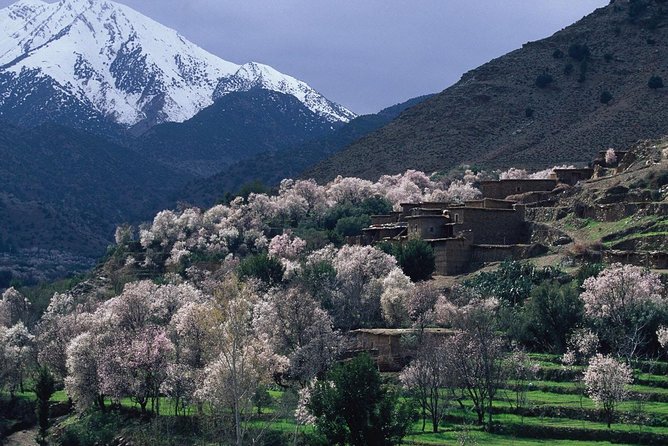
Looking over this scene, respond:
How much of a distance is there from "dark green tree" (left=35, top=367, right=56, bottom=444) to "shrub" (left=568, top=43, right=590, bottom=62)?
280 feet

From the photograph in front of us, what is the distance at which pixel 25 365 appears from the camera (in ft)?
241

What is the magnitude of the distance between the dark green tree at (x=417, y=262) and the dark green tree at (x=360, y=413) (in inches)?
986

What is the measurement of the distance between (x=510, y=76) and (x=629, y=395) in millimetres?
94743

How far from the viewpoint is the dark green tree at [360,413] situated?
44094 millimetres

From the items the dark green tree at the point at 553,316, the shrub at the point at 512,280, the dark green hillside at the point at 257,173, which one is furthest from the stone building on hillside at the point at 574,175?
the dark green hillside at the point at 257,173

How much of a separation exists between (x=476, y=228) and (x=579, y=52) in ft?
220

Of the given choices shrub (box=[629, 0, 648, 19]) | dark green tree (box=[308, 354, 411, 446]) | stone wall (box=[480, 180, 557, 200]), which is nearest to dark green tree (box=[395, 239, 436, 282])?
stone wall (box=[480, 180, 557, 200])

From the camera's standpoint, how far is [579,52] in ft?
438

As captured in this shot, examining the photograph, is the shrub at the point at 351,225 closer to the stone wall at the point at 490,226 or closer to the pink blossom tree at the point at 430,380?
the stone wall at the point at 490,226

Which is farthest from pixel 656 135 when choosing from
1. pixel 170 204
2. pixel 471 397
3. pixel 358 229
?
pixel 170 204

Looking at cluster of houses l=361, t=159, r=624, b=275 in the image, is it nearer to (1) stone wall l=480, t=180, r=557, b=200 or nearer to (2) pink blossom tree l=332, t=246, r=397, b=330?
(1) stone wall l=480, t=180, r=557, b=200

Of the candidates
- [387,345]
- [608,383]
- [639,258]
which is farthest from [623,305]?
[387,345]

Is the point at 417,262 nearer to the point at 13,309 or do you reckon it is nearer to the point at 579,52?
the point at 13,309

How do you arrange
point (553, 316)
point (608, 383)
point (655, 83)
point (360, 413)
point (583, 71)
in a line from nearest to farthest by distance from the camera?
point (360, 413), point (608, 383), point (553, 316), point (655, 83), point (583, 71)
